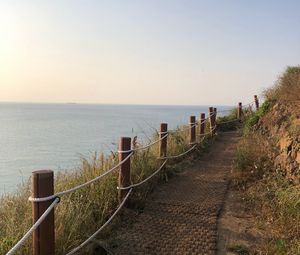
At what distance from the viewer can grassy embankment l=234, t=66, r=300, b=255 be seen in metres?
5.94

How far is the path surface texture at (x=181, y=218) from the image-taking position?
5.95m

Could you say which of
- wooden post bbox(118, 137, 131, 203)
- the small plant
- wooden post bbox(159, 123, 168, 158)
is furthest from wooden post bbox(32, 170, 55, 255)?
wooden post bbox(159, 123, 168, 158)

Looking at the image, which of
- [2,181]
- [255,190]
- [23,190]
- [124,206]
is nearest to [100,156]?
[124,206]

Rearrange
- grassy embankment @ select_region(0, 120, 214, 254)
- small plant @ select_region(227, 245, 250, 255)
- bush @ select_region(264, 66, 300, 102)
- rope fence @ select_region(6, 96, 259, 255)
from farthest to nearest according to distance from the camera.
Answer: bush @ select_region(264, 66, 300, 102), small plant @ select_region(227, 245, 250, 255), grassy embankment @ select_region(0, 120, 214, 254), rope fence @ select_region(6, 96, 259, 255)

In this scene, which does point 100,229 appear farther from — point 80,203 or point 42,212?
point 42,212

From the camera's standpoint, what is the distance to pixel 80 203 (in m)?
6.31

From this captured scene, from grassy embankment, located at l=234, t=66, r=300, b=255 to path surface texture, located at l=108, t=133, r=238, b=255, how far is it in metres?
0.61

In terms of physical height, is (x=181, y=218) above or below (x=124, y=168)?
below

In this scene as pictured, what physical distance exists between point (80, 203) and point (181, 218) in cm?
173

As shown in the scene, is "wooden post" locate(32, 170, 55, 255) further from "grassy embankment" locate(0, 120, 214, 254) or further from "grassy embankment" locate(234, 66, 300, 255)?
"grassy embankment" locate(234, 66, 300, 255)

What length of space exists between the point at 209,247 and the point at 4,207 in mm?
2900

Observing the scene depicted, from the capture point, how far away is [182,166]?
10875 millimetres

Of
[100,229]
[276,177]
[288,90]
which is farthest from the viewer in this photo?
[288,90]

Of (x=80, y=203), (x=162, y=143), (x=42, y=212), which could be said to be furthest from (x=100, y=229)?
(x=162, y=143)
